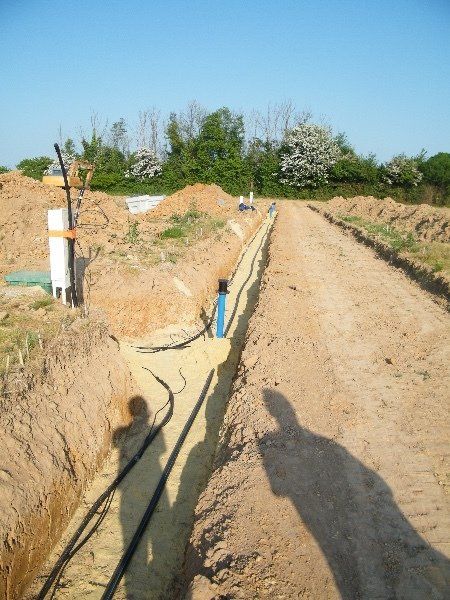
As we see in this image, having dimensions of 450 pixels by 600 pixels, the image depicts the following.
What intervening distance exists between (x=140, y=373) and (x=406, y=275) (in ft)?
30.5

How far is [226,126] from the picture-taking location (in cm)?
4891

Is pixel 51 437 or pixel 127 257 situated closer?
pixel 51 437

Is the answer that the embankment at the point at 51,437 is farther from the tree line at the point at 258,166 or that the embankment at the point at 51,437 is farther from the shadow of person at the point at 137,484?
the tree line at the point at 258,166

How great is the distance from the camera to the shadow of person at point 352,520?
3.24 metres

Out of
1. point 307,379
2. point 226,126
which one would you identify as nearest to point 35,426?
point 307,379

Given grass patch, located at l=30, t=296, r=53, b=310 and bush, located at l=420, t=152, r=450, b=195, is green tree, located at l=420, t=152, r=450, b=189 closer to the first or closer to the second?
bush, located at l=420, t=152, r=450, b=195

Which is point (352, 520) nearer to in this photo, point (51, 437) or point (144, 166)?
point (51, 437)

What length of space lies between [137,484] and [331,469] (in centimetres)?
265

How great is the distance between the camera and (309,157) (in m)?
45.2

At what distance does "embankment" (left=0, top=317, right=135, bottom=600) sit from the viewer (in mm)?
3791

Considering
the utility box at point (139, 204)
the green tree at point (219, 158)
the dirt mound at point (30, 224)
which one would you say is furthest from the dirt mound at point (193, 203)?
the green tree at point (219, 158)

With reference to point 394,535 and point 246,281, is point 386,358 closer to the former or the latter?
point 394,535

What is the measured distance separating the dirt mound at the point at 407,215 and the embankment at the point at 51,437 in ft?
51.9

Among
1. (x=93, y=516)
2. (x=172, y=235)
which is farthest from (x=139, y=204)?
(x=93, y=516)
